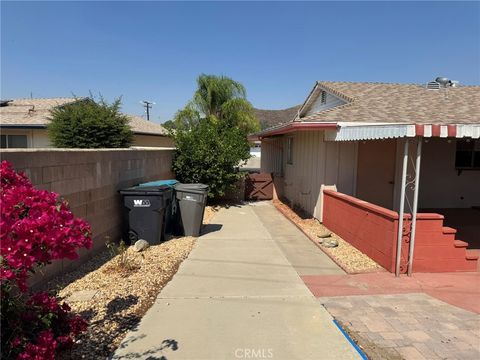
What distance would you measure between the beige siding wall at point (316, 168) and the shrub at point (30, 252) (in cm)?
769

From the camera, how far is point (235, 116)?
25.2 meters

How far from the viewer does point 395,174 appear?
9.72 m

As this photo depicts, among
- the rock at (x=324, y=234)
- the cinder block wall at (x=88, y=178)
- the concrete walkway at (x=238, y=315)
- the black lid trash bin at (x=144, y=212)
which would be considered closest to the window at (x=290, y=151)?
the rock at (x=324, y=234)

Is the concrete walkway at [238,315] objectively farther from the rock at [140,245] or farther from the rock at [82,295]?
the rock at [140,245]

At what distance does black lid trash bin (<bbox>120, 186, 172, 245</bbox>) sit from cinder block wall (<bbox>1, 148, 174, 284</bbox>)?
0.29 metres

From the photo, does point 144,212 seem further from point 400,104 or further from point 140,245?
point 400,104

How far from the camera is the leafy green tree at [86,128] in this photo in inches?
472

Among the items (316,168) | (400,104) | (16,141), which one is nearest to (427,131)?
(316,168)

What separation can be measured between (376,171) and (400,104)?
2.86 meters

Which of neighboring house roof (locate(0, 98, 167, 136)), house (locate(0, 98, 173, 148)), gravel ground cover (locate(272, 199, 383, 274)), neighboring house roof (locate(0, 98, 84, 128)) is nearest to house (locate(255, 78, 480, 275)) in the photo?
gravel ground cover (locate(272, 199, 383, 274))

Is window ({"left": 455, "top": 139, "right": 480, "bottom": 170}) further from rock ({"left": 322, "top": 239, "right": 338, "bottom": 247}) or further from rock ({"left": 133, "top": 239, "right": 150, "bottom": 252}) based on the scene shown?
rock ({"left": 133, "top": 239, "right": 150, "bottom": 252})

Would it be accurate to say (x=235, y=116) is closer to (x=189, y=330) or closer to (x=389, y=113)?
(x=389, y=113)

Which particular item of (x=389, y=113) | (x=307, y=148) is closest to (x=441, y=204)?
(x=389, y=113)

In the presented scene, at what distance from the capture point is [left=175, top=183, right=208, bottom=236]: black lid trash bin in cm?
830
